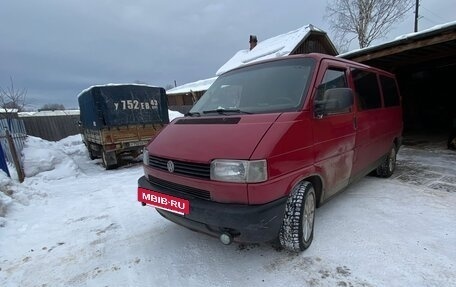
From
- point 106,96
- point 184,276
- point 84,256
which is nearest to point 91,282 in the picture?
point 84,256

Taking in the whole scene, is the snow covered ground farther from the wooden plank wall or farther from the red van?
the wooden plank wall

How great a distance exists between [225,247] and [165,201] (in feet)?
2.90

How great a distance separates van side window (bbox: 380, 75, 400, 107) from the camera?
4.86 meters

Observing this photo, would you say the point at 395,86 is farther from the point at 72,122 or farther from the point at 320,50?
the point at 72,122

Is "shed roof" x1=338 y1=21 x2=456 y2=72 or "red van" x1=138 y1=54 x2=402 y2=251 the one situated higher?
"shed roof" x1=338 y1=21 x2=456 y2=72

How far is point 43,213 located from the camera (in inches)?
179

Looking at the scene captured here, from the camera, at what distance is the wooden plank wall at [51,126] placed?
15.2 meters

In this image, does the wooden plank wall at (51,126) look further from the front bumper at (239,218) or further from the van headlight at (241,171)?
the van headlight at (241,171)

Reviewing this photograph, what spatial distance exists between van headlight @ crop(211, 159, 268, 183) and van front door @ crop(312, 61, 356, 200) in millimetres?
879

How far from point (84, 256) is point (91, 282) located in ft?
1.95

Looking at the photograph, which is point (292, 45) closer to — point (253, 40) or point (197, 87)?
point (253, 40)

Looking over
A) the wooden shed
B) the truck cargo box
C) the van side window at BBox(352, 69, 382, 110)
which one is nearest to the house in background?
the wooden shed

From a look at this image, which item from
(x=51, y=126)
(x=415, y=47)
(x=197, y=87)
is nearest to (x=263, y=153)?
(x=415, y=47)

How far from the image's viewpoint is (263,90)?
122 inches
